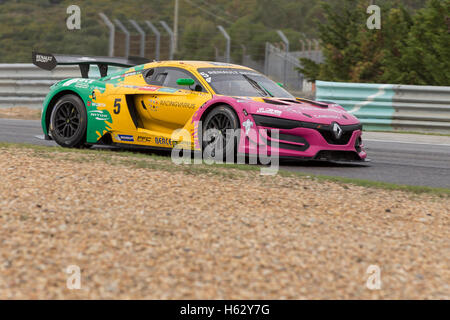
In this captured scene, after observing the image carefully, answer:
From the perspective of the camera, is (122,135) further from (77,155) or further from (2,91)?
(2,91)

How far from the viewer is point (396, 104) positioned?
583 inches

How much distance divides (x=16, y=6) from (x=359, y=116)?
59.9m

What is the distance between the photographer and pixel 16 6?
6825 cm

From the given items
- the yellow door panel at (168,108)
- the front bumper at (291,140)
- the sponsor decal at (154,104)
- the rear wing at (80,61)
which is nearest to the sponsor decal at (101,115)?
the yellow door panel at (168,108)

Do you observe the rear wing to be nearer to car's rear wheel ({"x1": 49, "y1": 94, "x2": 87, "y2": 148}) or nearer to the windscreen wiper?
car's rear wheel ({"x1": 49, "y1": 94, "x2": 87, "y2": 148})

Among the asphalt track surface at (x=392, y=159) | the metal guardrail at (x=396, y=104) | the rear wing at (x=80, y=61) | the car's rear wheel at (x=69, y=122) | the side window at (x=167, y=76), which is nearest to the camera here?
the asphalt track surface at (x=392, y=159)

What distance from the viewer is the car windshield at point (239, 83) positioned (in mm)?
8797

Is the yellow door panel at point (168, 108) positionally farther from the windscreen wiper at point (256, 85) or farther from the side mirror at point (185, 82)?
the windscreen wiper at point (256, 85)

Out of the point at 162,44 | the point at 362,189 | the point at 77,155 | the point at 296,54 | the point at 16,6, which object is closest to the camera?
the point at 362,189

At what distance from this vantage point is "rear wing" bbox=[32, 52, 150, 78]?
9797mm

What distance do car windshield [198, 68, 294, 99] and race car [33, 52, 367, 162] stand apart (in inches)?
0.5

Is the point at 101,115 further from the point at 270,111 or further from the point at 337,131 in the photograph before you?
the point at 337,131

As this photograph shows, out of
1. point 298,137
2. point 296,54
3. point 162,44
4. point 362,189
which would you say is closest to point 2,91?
point 162,44

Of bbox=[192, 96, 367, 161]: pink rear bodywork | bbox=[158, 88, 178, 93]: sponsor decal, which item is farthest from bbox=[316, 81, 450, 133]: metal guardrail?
bbox=[158, 88, 178, 93]: sponsor decal
